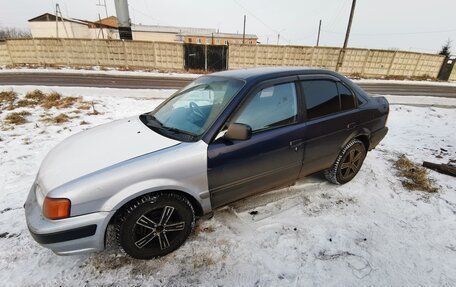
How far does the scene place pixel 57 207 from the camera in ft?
6.04

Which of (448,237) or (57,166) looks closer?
(57,166)

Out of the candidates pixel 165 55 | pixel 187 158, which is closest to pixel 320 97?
pixel 187 158

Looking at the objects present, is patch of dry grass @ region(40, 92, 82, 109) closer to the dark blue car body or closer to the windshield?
the windshield

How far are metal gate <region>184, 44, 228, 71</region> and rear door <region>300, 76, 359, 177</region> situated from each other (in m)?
20.6

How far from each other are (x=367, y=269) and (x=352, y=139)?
175 cm

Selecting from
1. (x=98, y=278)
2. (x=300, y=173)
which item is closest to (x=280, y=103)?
(x=300, y=173)

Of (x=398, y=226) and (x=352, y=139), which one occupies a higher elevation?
(x=352, y=139)

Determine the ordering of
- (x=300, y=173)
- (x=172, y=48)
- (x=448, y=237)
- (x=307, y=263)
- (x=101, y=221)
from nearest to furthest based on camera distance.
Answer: (x=101, y=221) → (x=307, y=263) → (x=448, y=237) → (x=300, y=173) → (x=172, y=48)

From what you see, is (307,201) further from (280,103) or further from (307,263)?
(280,103)

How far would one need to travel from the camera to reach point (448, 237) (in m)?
2.62

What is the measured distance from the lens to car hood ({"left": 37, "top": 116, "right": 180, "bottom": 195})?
2029 mm

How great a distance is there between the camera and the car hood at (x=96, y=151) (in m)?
2.03

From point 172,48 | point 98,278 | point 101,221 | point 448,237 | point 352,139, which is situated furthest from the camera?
point 172,48

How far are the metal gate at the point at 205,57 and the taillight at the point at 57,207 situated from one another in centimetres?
2206
